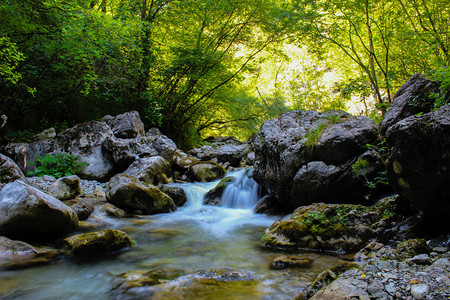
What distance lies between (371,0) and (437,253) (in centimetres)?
805

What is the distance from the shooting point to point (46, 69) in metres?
9.15

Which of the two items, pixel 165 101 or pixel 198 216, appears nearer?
pixel 198 216

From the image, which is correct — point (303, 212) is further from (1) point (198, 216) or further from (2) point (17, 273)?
(2) point (17, 273)

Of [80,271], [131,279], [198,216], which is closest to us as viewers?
[131,279]

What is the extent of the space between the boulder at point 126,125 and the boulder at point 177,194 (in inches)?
162

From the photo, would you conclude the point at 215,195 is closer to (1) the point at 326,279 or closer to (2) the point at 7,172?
(2) the point at 7,172

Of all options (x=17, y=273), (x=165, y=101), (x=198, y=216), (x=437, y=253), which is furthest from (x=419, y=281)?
(x=165, y=101)

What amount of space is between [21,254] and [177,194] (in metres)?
4.92

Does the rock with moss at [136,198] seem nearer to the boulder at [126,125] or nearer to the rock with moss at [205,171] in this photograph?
the rock with moss at [205,171]

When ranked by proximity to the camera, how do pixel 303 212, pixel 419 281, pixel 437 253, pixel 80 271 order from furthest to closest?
pixel 303 212 → pixel 80 271 → pixel 437 253 → pixel 419 281

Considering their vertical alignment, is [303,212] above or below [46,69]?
below

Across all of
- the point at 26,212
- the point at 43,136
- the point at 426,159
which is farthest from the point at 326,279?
the point at 43,136

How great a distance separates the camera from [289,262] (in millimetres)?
3389

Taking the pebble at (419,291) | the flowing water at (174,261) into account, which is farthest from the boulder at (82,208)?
the pebble at (419,291)
